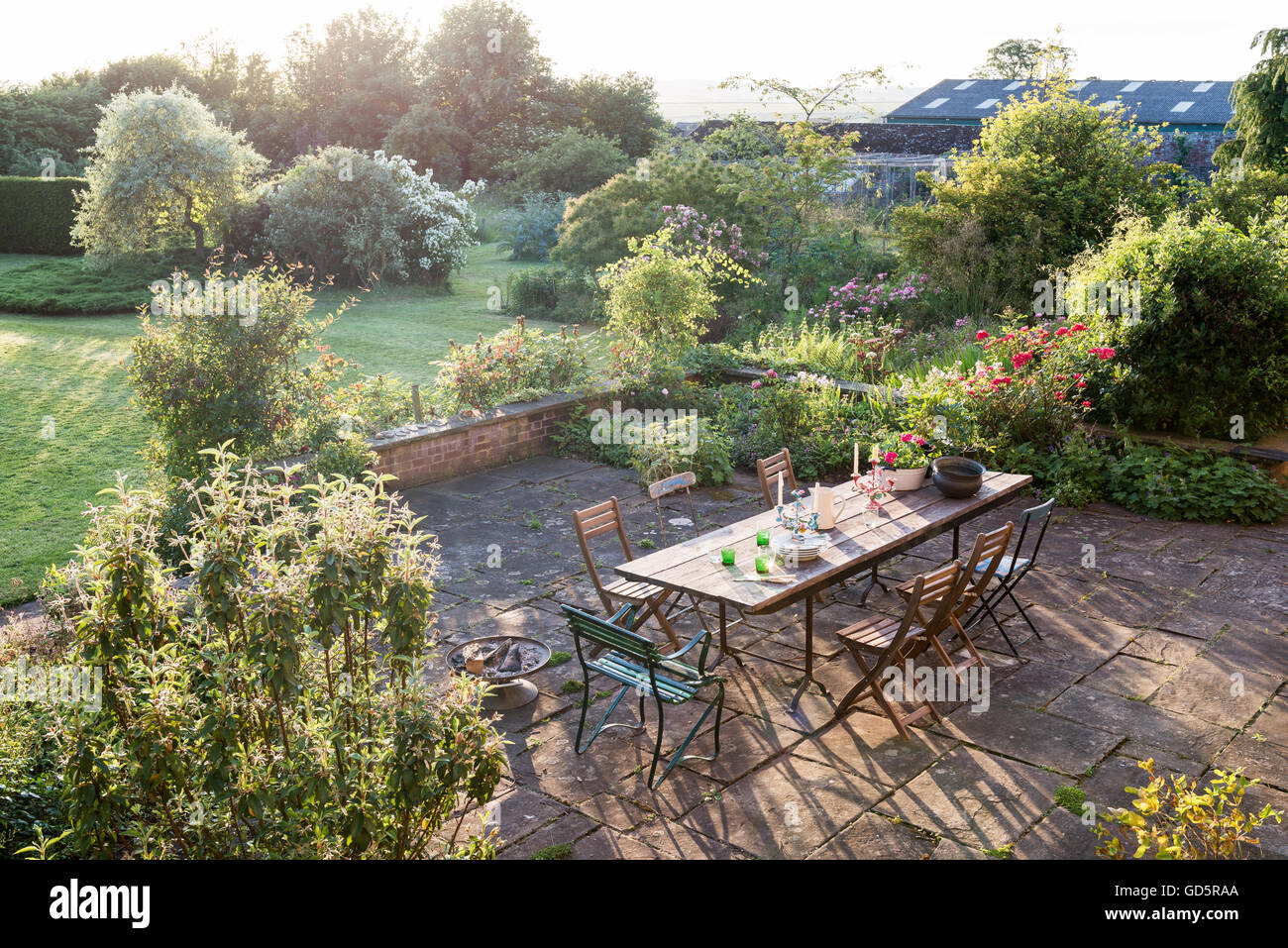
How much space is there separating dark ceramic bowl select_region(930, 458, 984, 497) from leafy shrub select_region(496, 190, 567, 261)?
19841 millimetres

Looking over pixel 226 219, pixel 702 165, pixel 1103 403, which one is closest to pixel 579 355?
pixel 1103 403

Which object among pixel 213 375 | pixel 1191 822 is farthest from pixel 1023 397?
pixel 213 375

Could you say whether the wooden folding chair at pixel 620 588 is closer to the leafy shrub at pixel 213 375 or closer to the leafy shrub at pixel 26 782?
the leafy shrub at pixel 26 782

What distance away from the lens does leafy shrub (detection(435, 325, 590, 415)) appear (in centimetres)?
1053

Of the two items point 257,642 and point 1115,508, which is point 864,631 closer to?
point 257,642

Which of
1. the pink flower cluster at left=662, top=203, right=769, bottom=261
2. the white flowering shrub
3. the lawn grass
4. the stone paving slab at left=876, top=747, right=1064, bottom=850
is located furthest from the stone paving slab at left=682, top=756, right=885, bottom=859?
the white flowering shrub

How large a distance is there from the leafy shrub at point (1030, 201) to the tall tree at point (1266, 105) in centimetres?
288

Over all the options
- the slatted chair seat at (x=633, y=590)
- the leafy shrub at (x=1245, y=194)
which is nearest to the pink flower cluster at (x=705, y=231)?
the leafy shrub at (x=1245, y=194)

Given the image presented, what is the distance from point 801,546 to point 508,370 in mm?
5676

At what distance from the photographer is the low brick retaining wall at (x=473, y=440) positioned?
9.30m

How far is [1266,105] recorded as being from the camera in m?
15.6

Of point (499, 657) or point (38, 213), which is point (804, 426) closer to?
point (499, 657)

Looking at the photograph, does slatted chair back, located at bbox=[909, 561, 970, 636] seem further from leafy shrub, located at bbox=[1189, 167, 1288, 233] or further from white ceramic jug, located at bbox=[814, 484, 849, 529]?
leafy shrub, located at bbox=[1189, 167, 1288, 233]

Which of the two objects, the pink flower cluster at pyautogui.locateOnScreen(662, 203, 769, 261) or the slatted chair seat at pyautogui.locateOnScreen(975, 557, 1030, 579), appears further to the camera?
the pink flower cluster at pyautogui.locateOnScreen(662, 203, 769, 261)
